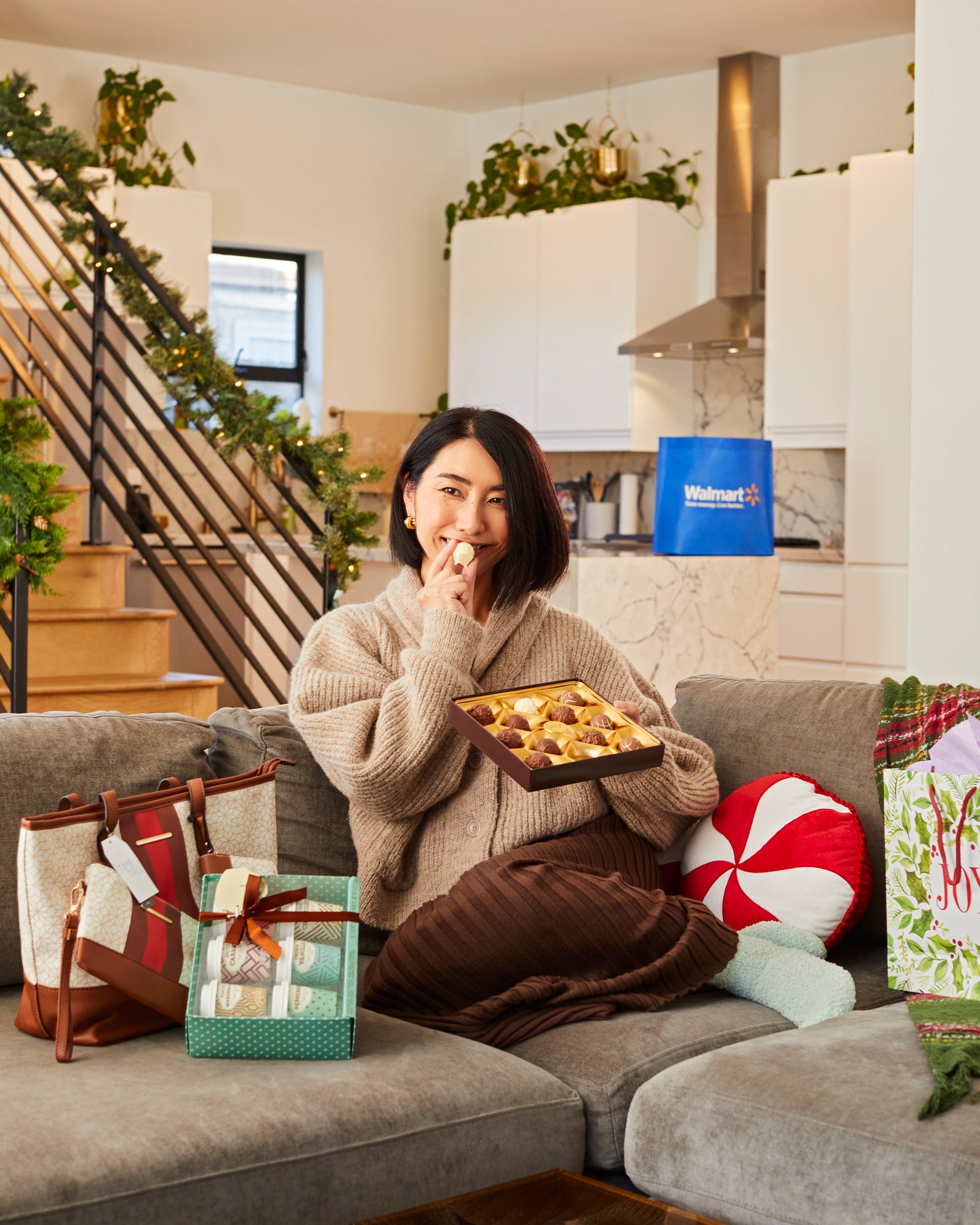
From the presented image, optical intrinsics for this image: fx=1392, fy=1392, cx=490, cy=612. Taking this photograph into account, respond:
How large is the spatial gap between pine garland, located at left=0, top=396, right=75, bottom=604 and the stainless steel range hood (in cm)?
348

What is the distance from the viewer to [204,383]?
367 centimetres

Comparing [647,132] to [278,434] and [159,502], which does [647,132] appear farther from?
[278,434]

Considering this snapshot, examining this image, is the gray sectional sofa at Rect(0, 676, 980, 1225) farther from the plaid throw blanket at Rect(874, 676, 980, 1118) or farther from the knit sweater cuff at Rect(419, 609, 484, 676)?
the knit sweater cuff at Rect(419, 609, 484, 676)

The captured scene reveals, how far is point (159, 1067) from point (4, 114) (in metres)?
3.32

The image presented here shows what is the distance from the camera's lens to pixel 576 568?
4.19m

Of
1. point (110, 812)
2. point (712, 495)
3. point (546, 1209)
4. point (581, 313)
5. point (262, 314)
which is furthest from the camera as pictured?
point (262, 314)

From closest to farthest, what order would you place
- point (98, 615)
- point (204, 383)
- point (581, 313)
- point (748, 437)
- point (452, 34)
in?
point (204, 383)
point (98, 615)
point (748, 437)
point (452, 34)
point (581, 313)

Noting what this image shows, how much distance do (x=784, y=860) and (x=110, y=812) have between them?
38.6 inches

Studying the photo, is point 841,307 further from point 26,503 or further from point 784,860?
point 784,860

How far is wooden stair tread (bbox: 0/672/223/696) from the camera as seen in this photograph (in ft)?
11.7

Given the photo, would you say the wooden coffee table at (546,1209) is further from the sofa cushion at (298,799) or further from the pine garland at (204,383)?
the pine garland at (204,383)

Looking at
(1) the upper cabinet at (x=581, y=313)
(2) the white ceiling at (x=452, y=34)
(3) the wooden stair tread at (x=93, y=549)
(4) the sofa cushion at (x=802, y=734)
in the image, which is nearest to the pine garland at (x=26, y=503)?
(3) the wooden stair tread at (x=93, y=549)

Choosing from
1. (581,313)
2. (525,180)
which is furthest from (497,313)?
(525,180)

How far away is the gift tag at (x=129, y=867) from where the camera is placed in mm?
1610
